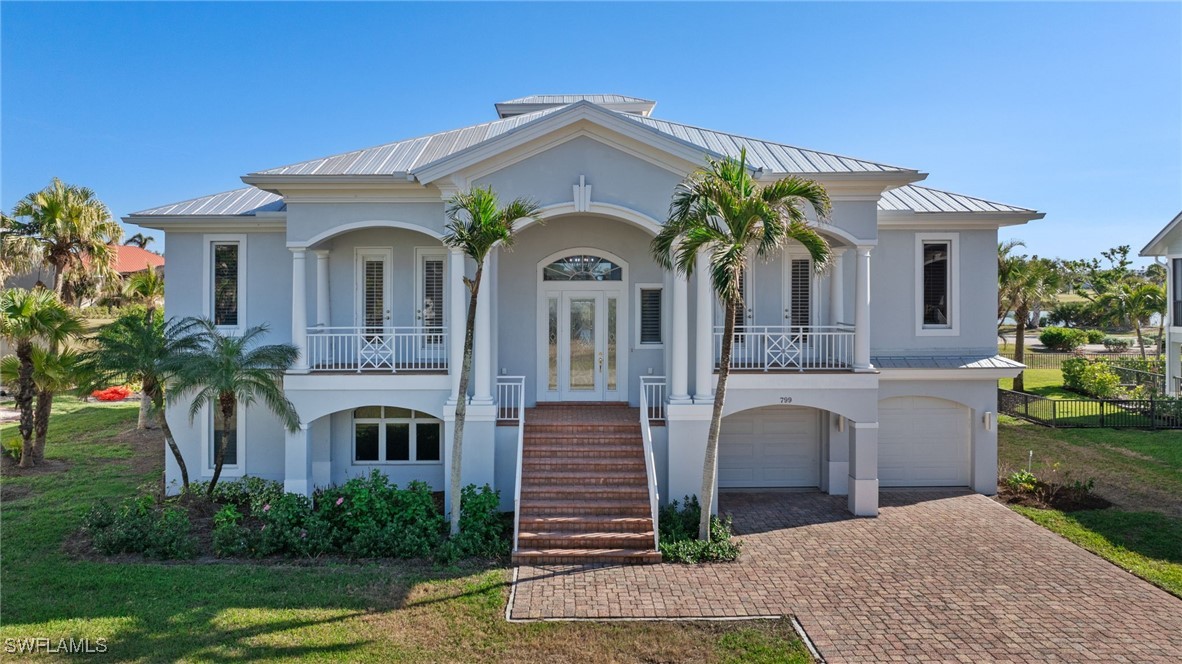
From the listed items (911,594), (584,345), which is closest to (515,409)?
(584,345)

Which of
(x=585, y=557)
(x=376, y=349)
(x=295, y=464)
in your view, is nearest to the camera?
(x=585, y=557)

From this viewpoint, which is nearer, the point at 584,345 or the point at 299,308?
the point at 299,308

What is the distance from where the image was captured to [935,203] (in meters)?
14.7

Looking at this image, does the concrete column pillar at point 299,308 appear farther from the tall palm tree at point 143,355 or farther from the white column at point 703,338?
the white column at point 703,338

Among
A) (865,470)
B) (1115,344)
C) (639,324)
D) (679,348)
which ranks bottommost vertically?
(865,470)

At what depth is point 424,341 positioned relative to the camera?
558 inches

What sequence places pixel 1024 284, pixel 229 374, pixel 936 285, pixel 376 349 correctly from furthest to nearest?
pixel 1024 284 < pixel 936 285 < pixel 376 349 < pixel 229 374

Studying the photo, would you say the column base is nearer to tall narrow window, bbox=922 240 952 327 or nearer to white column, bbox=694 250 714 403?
white column, bbox=694 250 714 403

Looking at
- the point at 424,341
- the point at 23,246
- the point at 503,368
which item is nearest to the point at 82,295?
the point at 23,246

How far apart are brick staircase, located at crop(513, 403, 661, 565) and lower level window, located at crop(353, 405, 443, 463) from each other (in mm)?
2454

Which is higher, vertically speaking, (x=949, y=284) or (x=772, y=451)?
(x=949, y=284)

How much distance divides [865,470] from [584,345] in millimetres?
6089

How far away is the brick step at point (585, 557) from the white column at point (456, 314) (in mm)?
3298

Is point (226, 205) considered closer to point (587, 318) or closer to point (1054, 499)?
point (587, 318)
